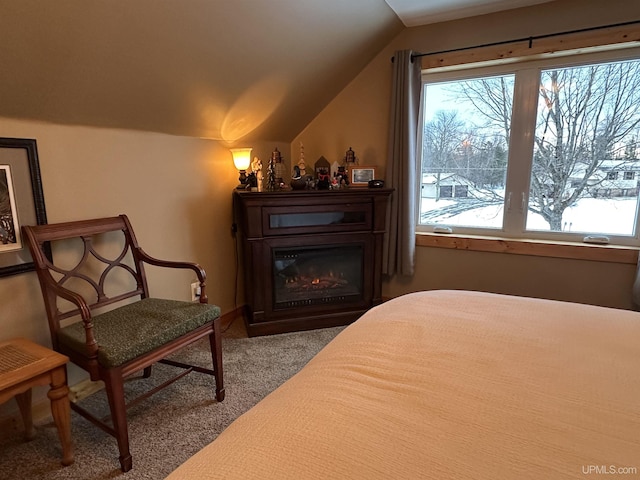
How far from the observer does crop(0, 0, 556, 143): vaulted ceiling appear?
153 centimetres

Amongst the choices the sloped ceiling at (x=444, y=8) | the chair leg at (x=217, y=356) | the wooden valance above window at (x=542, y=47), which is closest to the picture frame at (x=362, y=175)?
the wooden valance above window at (x=542, y=47)

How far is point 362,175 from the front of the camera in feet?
10.5

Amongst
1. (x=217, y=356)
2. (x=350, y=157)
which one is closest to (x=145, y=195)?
(x=217, y=356)

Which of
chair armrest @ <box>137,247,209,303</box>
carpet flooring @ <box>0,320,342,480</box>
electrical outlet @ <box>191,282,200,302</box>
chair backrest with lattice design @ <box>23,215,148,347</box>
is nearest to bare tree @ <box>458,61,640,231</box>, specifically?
carpet flooring @ <box>0,320,342,480</box>

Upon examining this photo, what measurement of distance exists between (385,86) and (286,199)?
53.0 inches

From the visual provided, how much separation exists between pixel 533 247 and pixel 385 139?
1450mm

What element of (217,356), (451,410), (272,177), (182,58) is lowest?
(217,356)

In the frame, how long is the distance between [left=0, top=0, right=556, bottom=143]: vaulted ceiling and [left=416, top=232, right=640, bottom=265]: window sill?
1.60 meters

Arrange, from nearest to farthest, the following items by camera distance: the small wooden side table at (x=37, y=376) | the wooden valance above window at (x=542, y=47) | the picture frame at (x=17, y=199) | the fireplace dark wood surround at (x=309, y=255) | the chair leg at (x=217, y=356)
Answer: the small wooden side table at (x=37, y=376), the picture frame at (x=17, y=199), the chair leg at (x=217, y=356), the wooden valance above window at (x=542, y=47), the fireplace dark wood surround at (x=309, y=255)

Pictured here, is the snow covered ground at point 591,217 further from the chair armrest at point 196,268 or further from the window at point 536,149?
the chair armrest at point 196,268

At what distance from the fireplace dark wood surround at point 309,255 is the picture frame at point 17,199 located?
47.4 inches

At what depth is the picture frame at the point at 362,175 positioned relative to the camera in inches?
126

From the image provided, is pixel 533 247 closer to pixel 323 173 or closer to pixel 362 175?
pixel 362 175

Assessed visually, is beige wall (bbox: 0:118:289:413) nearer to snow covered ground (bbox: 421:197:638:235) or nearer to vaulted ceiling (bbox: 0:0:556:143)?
vaulted ceiling (bbox: 0:0:556:143)
